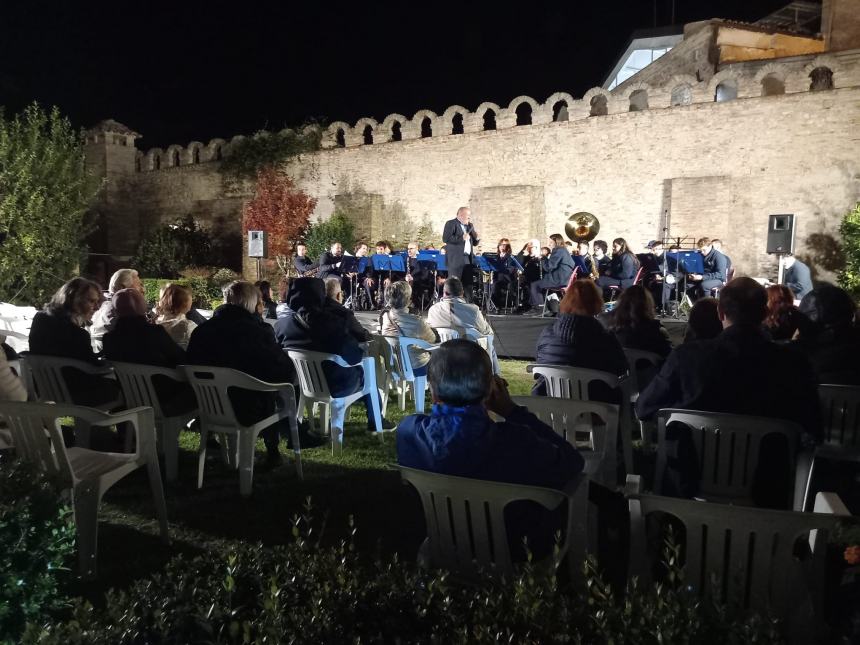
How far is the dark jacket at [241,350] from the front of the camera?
371 cm

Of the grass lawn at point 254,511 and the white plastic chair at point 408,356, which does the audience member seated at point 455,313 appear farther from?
the grass lawn at point 254,511

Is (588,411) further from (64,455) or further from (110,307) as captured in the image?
(110,307)

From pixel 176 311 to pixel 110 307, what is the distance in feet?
2.27

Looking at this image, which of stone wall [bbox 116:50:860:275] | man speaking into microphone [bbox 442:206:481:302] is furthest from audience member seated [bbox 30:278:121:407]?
stone wall [bbox 116:50:860:275]

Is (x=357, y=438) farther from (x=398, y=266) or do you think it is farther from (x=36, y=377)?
(x=398, y=266)

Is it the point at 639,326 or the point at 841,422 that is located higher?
the point at 639,326

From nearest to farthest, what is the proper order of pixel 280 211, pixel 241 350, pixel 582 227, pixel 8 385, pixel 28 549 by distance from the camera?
1. pixel 28 549
2. pixel 8 385
3. pixel 241 350
4. pixel 582 227
5. pixel 280 211

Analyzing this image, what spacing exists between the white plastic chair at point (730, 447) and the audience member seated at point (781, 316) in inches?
68.8

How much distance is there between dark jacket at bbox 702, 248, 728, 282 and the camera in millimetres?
9641

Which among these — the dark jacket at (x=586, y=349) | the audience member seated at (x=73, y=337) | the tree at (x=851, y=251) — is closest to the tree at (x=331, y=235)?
the tree at (x=851, y=251)

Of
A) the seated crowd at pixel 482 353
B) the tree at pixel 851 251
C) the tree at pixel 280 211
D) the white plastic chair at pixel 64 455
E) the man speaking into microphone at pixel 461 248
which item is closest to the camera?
the seated crowd at pixel 482 353

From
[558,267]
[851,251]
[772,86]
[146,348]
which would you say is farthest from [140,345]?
[772,86]

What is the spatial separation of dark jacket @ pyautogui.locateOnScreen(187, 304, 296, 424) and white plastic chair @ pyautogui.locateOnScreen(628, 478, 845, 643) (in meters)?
2.45

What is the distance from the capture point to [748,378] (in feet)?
8.52
